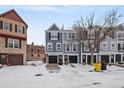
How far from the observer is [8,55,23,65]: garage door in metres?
41.8

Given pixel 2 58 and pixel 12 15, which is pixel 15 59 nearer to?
pixel 2 58

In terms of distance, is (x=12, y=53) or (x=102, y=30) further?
(x=102, y=30)

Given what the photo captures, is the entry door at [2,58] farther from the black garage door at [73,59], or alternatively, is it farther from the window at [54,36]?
the black garage door at [73,59]

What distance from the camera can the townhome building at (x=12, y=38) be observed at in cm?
4019

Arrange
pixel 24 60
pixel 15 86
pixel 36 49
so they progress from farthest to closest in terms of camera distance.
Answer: pixel 36 49, pixel 24 60, pixel 15 86

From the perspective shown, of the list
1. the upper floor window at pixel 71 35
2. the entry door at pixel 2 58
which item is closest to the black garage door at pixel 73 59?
the upper floor window at pixel 71 35

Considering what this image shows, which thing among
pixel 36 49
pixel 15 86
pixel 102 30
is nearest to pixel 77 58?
pixel 102 30

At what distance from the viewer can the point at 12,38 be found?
4175cm

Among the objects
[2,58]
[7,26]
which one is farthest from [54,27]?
[2,58]

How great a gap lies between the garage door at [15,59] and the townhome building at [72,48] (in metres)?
12.8

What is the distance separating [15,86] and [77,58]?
4071 cm
